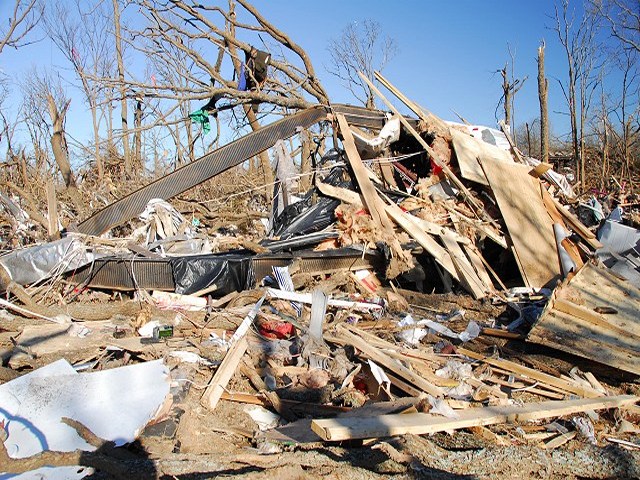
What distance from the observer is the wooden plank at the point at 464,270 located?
6230 millimetres

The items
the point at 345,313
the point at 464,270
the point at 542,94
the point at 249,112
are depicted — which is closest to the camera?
the point at 345,313

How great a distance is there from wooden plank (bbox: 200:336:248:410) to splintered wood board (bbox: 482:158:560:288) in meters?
3.87

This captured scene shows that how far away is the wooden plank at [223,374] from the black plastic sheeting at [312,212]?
124 inches

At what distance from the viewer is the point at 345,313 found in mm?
5555

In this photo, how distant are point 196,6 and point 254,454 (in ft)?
34.2

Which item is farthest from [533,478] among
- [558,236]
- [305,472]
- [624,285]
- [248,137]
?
[248,137]

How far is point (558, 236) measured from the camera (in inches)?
257

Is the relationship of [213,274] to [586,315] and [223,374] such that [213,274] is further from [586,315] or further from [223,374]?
[586,315]

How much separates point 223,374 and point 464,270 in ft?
11.8

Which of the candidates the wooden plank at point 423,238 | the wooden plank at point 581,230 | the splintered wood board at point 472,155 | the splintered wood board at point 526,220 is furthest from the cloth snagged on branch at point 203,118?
the wooden plank at point 581,230

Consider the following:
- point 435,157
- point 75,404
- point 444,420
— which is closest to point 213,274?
point 75,404

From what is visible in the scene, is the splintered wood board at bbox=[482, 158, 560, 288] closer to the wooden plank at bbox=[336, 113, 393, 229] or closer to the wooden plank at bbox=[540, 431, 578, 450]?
the wooden plank at bbox=[336, 113, 393, 229]

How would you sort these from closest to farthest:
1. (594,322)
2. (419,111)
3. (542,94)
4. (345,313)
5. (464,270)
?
(594,322)
(345,313)
(464,270)
(419,111)
(542,94)

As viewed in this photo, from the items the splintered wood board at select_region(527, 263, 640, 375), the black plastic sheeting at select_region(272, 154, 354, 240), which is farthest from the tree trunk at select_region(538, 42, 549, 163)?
the splintered wood board at select_region(527, 263, 640, 375)
